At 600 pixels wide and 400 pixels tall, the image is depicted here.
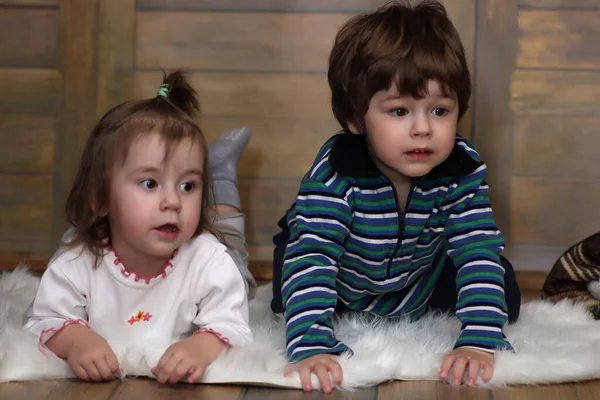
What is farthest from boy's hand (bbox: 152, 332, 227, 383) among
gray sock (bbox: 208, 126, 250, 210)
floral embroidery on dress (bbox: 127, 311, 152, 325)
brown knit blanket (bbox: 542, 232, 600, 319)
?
brown knit blanket (bbox: 542, 232, 600, 319)

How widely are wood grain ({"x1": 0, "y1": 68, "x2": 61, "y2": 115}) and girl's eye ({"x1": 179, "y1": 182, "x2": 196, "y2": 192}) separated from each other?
0.92 metres

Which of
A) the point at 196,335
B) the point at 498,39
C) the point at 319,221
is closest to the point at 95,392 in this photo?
the point at 196,335

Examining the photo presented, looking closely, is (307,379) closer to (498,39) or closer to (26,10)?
(498,39)

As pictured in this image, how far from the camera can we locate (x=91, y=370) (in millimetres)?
1291

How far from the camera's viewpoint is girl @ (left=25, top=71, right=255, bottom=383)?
1.38m

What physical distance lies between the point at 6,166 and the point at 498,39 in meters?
1.22

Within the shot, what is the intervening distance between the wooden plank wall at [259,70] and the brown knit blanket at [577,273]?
0.47 meters

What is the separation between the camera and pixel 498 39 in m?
2.15

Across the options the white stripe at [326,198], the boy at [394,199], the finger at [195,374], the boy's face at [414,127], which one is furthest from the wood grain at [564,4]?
the finger at [195,374]

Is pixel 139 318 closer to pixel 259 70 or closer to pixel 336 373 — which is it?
pixel 336 373

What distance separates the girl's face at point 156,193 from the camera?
4.53 ft

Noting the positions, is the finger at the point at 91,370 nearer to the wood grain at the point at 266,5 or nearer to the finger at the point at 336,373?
the finger at the point at 336,373

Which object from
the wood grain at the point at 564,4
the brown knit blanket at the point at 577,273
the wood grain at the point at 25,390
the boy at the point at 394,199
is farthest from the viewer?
the wood grain at the point at 564,4

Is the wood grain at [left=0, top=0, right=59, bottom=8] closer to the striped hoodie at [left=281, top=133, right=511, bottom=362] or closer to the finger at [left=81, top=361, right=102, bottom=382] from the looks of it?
the striped hoodie at [left=281, top=133, right=511, bottom=362]
